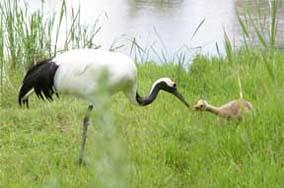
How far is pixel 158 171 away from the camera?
3119 mm

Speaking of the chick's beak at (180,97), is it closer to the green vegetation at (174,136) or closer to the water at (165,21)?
the green vegetation at (174,136)

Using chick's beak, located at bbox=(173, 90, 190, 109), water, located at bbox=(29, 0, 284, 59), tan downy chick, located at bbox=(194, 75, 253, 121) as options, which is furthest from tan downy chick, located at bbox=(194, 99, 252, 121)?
water, located at bbox=(29, 0, 284, 59)

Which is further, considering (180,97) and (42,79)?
(180,97)

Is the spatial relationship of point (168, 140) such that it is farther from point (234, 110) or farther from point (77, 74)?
point (77, 74)

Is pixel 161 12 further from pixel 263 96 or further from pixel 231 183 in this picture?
pixel 231 183

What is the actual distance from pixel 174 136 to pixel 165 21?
4.80 meters

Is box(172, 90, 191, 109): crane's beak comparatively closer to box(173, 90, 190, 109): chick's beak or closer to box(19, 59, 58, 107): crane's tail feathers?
box(173, 90, 190, 109): chick's beak

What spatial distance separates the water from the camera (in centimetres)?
700

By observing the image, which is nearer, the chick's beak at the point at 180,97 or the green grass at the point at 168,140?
the green grass at the point at 168,140

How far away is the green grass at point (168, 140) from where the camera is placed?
9.73 feet

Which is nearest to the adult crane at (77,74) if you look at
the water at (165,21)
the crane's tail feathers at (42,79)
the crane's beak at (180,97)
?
the crane's tail feathers at (42,79)

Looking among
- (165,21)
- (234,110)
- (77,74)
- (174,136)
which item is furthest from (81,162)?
(165,21)

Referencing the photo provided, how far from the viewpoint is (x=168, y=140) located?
3518mm

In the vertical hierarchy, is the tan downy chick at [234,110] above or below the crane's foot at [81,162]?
above
